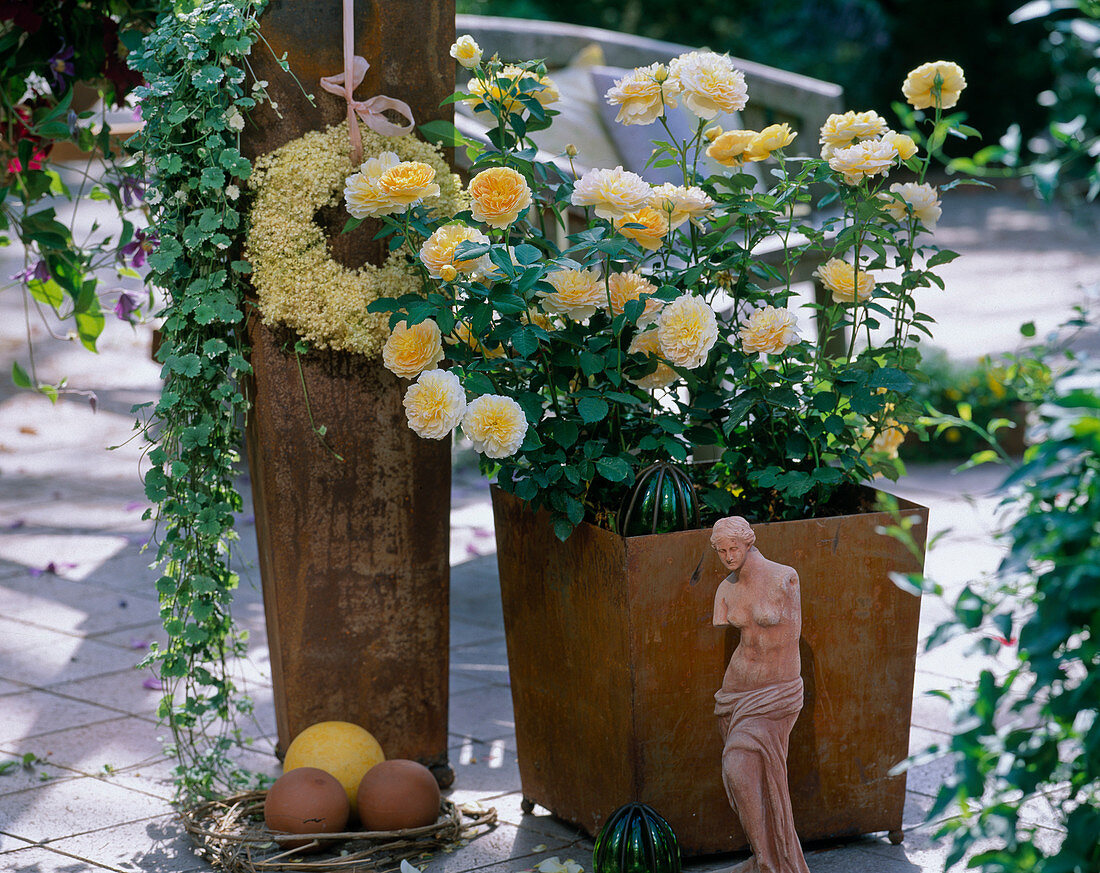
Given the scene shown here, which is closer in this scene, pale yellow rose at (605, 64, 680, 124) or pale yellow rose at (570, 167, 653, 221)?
pale yellow rose at (570, 167, 653, 221)

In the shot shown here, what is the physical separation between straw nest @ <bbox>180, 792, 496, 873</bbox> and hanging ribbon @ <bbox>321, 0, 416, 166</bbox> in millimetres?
1158

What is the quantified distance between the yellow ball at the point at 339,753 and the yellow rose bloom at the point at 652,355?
827 mm

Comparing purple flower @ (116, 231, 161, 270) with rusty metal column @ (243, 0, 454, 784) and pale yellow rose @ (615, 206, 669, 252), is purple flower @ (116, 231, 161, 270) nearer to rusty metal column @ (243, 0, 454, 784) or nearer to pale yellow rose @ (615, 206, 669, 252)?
rusty metal column @ (243, 0, 454, 784)

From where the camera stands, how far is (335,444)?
2.30m

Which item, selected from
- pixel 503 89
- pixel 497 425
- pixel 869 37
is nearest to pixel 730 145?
pixel 503 89

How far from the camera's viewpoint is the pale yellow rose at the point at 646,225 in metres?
2.02

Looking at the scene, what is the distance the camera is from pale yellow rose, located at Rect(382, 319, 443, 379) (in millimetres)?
2020

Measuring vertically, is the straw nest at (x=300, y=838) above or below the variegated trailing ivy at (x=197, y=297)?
below

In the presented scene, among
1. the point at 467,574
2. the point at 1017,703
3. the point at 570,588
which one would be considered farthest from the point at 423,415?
the point at 467,574

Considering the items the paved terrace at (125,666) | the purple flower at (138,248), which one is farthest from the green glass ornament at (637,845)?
the purple flower at (138,248)

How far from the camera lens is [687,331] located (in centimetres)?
194

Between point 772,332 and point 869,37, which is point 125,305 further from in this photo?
point 869,37

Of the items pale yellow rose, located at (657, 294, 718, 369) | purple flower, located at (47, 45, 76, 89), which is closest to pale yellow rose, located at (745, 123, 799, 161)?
pale yellow rose, located at (657, 294, 718, 369)

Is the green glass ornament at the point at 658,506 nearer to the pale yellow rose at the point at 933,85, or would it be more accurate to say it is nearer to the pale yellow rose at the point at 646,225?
the pale yellow rose at the point at 646,225
